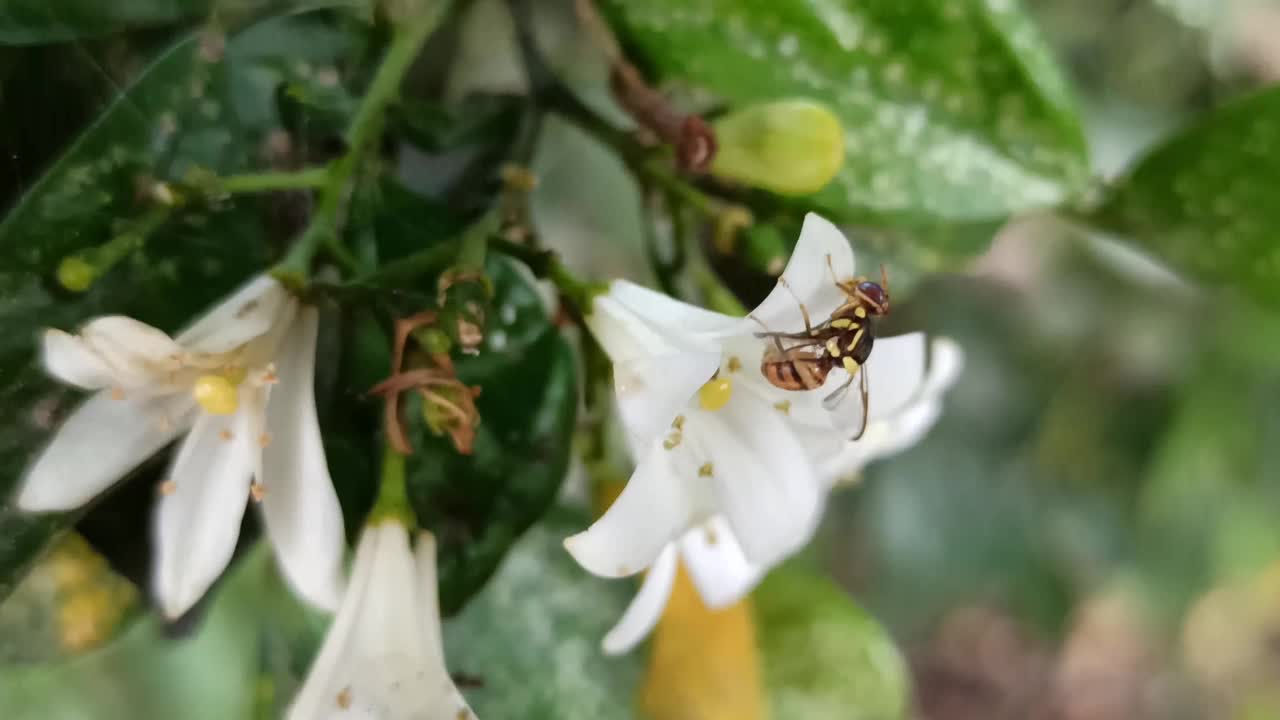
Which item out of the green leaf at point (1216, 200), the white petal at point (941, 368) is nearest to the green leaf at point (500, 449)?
the white petal at point (941, 368)

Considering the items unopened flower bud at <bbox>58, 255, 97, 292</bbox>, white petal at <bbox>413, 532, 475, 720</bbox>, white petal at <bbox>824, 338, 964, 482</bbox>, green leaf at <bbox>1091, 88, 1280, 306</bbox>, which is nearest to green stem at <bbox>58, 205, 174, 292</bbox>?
unopened flower bud at <bbox>58, 255, 97, 292</bbox>

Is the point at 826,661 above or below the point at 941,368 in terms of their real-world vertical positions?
below

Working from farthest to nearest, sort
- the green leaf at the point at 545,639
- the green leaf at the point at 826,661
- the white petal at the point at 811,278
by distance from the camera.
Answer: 1. the green leaf at the point at 826,661
2. the green leaf at the point at 545,639
3. the white petal at the point at 811,278

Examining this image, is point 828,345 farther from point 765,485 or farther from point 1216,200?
point 1216,200

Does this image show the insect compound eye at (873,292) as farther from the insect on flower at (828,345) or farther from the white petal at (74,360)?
the white petal at (74,360)

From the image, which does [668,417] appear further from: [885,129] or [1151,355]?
[1151,355]

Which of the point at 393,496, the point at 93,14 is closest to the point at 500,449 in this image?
the point at 393,496
